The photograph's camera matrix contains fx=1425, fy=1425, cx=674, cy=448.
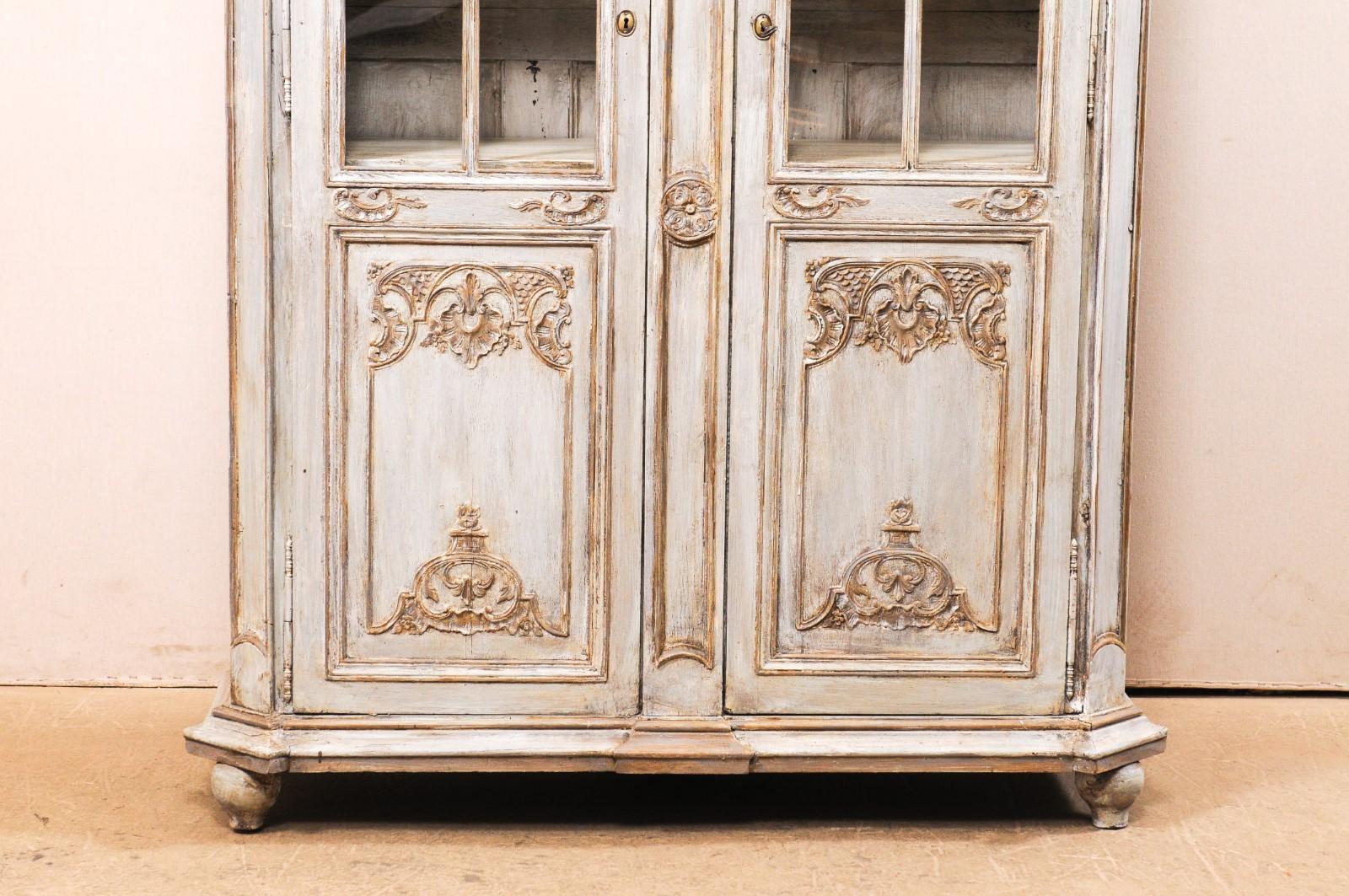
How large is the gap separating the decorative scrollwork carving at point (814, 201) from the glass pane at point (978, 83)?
146 millimetres

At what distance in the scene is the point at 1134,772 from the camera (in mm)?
2234

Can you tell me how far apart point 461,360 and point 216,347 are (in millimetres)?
904

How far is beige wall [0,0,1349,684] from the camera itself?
2.78 metres

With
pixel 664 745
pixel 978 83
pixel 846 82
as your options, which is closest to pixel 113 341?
pixel 664 745

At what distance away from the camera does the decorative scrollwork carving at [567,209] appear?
2.12 meters

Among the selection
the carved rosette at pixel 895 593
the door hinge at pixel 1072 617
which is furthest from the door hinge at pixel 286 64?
the door hinge at pixel 1072 617

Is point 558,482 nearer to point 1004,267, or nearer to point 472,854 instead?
point 472,854

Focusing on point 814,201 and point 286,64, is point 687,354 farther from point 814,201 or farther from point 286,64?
point 286,64

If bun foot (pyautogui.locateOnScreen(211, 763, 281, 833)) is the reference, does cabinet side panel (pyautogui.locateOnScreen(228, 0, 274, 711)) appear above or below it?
above

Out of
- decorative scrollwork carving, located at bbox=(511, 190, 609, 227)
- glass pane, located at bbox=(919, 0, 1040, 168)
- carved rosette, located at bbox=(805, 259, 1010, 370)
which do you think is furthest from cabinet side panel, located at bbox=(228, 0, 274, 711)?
glass pane, located at bbox=(919, 0, 1040, 168)

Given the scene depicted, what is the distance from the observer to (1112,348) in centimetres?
218

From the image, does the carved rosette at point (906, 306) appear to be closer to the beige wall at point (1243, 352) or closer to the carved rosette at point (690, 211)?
the carved rosette at point (690, 211)

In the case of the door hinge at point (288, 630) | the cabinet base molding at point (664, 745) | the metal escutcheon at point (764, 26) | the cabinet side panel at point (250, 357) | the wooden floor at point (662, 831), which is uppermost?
the metal escutcheon at point (764, 26)

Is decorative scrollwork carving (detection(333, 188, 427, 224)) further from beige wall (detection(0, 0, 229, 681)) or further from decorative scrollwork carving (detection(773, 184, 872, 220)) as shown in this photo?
beige wall (detection(0, 0, 229, 681))
